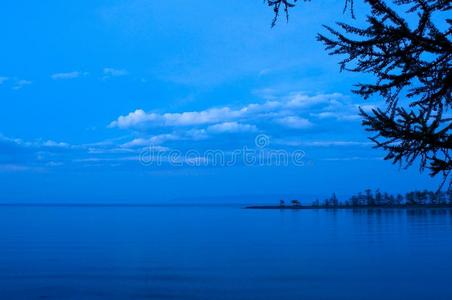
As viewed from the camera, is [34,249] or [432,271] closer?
[432,271]

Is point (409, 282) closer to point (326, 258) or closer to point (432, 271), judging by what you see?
point (432, 271)

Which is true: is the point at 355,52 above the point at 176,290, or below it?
above

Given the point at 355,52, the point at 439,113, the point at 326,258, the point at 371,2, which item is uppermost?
the point at 371,2

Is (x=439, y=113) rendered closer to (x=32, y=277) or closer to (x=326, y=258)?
(x=32, y=277)

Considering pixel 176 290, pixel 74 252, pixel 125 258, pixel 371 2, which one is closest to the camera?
pixel 371 2

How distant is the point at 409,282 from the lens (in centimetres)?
3045

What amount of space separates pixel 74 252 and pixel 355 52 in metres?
47.1

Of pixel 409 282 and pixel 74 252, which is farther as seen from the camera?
pixel 74 252

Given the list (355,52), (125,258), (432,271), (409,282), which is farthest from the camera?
(125,258)

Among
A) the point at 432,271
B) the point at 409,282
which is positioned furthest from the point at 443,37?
the point at 432,271

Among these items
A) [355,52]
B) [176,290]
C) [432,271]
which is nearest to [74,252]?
[176,290]

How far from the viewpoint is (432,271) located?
3528cm

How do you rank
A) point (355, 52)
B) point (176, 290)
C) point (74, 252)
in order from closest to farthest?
1. point (355, 52)
2. point (176, 290)
3. point (74, 252)

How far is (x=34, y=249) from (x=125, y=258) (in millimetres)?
13432
